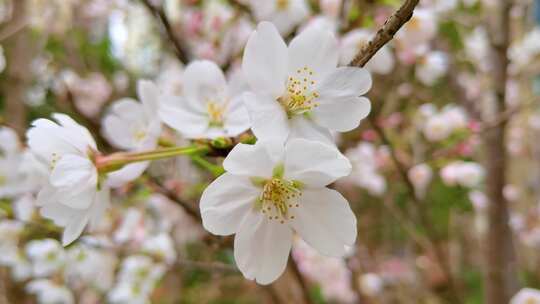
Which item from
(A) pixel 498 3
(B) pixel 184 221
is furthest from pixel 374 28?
(B) pixel 184 221

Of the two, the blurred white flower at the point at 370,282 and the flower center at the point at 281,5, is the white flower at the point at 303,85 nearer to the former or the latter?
the flower center at the point at 281,5

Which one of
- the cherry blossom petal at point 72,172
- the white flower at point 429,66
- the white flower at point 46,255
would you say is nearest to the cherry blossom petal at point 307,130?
the cherry blossom petal at point 72,172

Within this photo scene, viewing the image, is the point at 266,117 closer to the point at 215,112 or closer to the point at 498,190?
the point at 215,112

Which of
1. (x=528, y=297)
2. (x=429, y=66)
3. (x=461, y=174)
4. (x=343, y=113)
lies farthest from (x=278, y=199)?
(x=461, y=174)

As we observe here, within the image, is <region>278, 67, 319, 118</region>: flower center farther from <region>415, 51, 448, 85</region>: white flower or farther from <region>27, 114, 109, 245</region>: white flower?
<region>415, 51, 448, 85</region>: white flower

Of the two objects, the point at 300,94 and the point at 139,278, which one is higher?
the point at 300,94

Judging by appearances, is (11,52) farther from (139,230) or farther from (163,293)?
(163,293)

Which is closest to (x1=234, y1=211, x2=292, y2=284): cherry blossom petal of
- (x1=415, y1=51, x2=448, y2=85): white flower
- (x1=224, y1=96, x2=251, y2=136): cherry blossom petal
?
(x1=224, y1=96, x2=251, y2=136): cherry blossom petal
